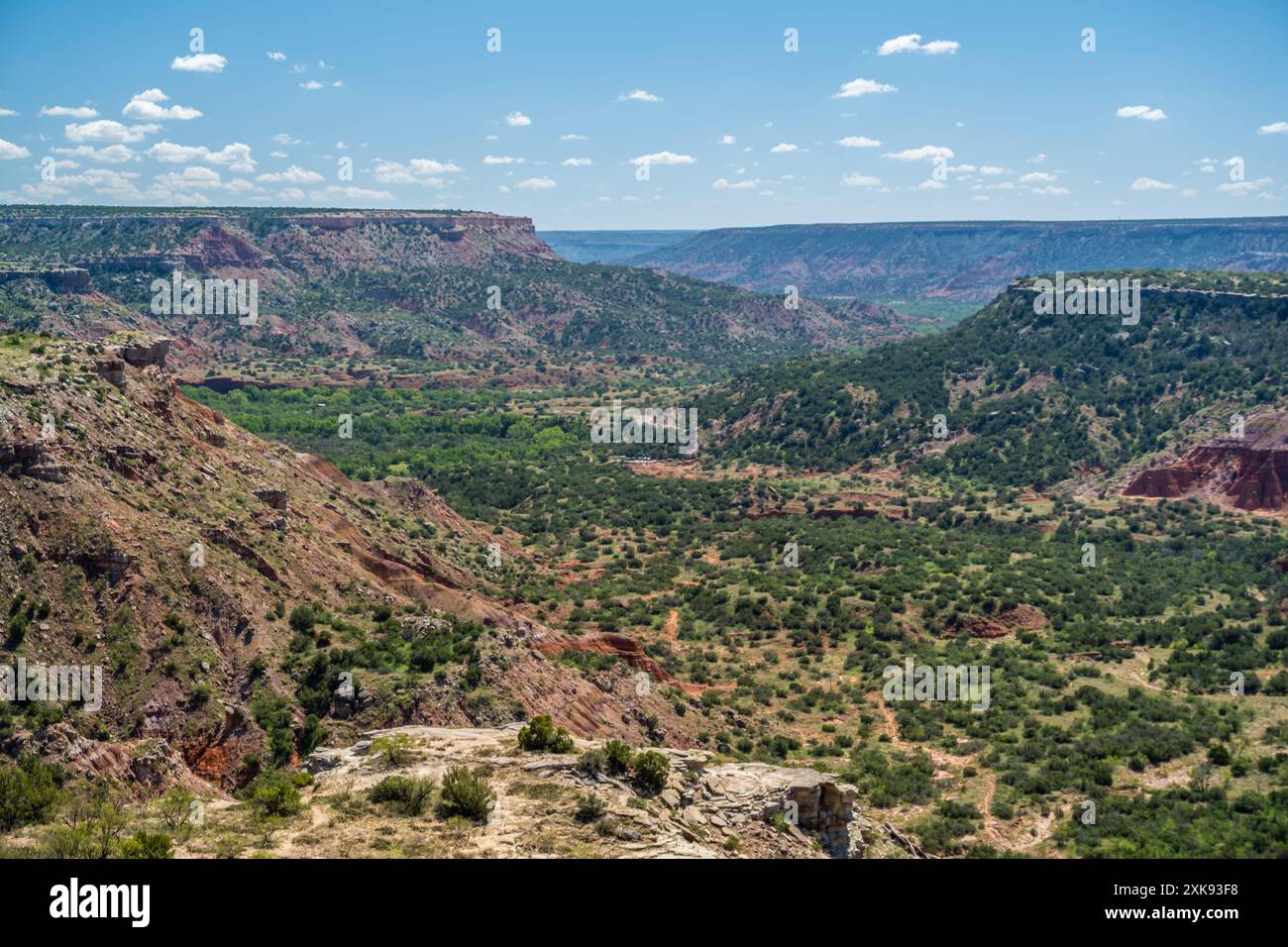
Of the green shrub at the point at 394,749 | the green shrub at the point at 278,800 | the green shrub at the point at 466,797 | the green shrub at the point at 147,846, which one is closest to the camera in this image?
the green shrub at the point at 147,846

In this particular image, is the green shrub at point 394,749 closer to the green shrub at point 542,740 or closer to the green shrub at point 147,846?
the green shrub at point 542,740

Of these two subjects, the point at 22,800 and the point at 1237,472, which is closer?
the point at 22,800

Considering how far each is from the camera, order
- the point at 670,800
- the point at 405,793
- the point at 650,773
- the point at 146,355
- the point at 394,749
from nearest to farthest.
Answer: the point at 405,793 → the point at 670,800 → the point at 650,773 → the point at 394,749 → the point at 146,355

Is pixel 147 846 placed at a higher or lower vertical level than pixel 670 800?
higher

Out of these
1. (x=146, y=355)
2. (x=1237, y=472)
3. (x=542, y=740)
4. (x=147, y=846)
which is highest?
(x=146, y=355)

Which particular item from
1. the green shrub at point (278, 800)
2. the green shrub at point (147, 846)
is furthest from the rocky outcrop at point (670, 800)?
the green shrub at point (147, 846)

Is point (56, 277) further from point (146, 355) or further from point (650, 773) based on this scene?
point (650, 773)

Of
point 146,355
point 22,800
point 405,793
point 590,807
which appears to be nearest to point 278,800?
point 405,793

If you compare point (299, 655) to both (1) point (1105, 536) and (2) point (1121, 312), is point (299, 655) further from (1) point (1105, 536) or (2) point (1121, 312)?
(2) point (1121, 312)
